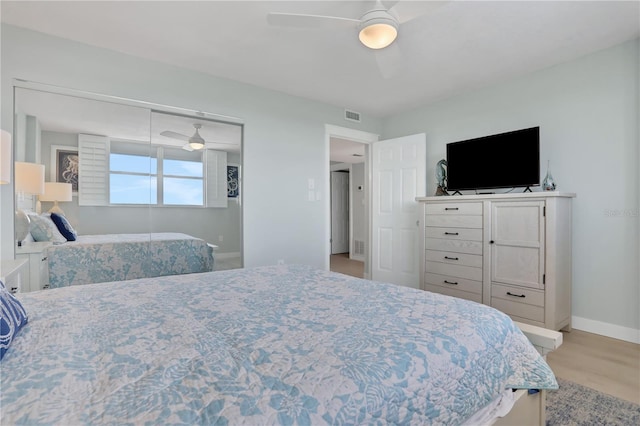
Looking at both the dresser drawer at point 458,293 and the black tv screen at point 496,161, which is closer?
the black tv screen at point 496,161

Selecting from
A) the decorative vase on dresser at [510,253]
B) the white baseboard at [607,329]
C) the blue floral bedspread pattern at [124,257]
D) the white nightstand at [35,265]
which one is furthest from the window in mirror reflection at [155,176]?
the white baseboard at [607,329]

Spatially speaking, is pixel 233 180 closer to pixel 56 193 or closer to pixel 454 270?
pixel 56 193

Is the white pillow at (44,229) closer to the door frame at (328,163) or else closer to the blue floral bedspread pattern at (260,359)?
the blue floral bedspread pattern at (260,359)

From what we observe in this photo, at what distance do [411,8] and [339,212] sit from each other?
6707 mm

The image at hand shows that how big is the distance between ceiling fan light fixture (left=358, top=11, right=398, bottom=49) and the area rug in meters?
A: 2.27

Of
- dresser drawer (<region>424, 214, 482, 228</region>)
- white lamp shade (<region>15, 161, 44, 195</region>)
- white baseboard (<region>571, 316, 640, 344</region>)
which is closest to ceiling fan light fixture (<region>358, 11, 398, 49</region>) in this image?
dresser drawer (<region>424, 214, 482, 228</region>)

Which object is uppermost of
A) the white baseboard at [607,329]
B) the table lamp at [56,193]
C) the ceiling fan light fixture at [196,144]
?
the ceiling fan light fixture at [196,144]

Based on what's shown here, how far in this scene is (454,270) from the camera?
11.1 feet

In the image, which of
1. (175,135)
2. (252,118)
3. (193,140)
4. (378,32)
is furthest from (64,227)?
(378,32)

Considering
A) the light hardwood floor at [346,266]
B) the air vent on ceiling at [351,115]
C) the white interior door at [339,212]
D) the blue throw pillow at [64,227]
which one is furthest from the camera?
the white interior door at [339,212]

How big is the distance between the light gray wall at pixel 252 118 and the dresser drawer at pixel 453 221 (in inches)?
53.0

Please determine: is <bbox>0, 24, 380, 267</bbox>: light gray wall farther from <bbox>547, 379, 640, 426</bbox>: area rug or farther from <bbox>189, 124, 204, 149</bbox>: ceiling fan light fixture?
<bbox>547, 379, 640, 426</bbox>: area rug

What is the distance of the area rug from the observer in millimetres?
1657

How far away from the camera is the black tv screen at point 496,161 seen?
3.08m
